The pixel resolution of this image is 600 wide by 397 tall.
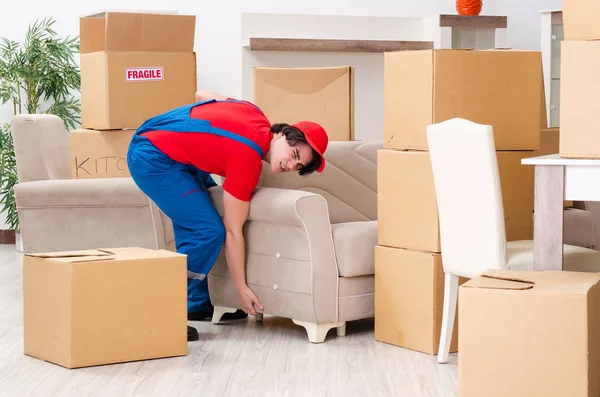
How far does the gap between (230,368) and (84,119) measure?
2.17 m

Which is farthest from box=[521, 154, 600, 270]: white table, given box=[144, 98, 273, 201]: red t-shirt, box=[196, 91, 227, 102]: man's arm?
box=[196, 91, 227, 102]: man's arm

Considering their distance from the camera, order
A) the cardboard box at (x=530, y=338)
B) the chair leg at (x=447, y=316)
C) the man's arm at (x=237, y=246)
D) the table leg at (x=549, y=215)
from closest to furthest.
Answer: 1. the cardboard box at (x=530, y=338)
2. the table leg at (x=549, y=215)
3. the chair leg at (x=447, y=316)
4. the man's arm at (x=237, y=246)

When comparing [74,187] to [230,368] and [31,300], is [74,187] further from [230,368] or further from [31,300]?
[230,368]

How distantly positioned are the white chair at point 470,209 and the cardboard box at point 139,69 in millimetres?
1926

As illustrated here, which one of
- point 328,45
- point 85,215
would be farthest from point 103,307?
point 328,45

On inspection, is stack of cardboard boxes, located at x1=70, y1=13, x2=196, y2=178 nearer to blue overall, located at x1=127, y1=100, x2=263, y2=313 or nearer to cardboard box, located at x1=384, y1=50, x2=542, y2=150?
blue overall, located at x1=127, y1=100, x2=263, y2=313

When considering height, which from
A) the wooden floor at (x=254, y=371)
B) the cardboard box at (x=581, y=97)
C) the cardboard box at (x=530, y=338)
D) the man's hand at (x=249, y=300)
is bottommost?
the wooden floor at (x=254, y=371)

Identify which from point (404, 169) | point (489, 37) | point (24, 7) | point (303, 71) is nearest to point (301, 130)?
point (404, 169)

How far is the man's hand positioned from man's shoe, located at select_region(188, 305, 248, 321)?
25 cm

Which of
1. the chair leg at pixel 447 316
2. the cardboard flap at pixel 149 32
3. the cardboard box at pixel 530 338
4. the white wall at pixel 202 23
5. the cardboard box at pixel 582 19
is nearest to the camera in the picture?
the cardboard box at pixel 530 338

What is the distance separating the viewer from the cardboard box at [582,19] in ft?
8.55

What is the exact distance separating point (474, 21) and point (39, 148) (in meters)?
3.13

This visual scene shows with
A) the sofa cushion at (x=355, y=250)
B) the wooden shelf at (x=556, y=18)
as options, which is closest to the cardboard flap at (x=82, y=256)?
the sofa cushion at (x=355, y=250)

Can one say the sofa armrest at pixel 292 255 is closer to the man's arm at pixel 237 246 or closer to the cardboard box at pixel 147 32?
the man's arm at pixel 237 246
